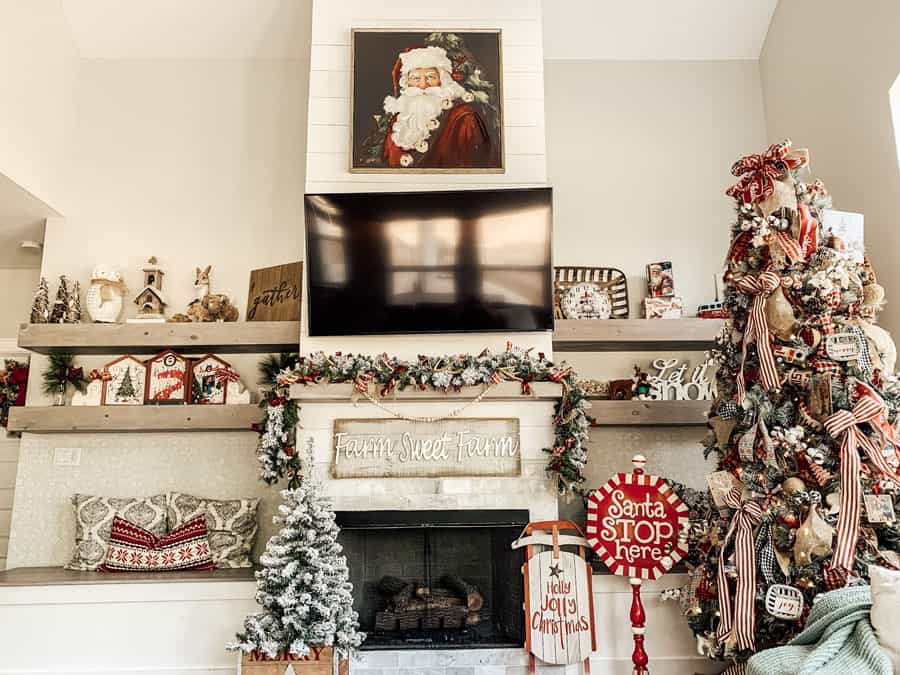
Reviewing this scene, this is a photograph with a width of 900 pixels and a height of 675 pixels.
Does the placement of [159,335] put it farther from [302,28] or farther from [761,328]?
[761,328]

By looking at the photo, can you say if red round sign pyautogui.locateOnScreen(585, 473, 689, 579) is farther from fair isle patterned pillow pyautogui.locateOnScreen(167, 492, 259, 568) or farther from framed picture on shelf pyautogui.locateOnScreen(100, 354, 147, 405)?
framed picture on shelf pyautogui.locateOnScreen(100, 354, 147, 405)

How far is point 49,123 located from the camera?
15.0 feet

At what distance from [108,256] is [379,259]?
202cm

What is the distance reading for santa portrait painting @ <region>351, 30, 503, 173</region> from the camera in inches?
164

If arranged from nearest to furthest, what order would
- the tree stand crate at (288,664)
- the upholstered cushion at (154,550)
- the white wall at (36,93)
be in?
the tree stand crate at (288,664) < the upholstered cushion at (154,550) < the white wall at (36,93)

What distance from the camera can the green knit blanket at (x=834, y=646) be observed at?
2.21 meters

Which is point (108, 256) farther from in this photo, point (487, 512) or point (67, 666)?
point (487, 512)

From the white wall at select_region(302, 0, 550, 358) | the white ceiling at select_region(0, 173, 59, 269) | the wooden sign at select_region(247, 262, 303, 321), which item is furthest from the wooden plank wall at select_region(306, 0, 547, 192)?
the white ceiling at select_region(0, 173, 59, 269)

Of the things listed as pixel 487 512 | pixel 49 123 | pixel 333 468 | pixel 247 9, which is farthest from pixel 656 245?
pixel 49 123

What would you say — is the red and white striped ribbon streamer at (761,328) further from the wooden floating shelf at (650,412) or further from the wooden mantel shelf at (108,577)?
the wooden mantel shelf at (108,577)

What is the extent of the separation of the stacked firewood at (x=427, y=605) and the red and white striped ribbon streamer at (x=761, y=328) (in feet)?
5.45

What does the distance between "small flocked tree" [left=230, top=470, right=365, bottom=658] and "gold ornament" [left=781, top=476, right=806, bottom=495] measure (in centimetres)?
192

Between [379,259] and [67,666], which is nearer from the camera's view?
[67,666]

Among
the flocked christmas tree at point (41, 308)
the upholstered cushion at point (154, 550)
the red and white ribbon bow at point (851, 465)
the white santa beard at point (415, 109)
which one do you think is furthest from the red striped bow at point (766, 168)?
the flocked christmas tree at point (41, 308)
